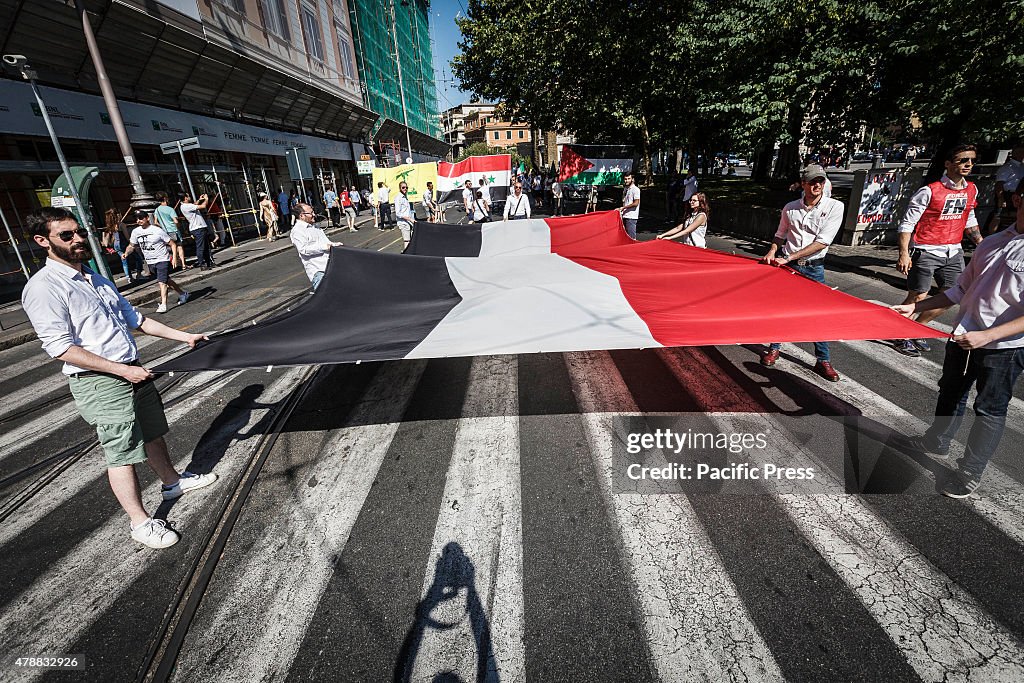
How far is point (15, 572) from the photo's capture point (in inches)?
117

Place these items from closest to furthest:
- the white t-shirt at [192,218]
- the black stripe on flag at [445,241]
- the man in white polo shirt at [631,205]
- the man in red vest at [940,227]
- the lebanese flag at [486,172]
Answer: the man in red vest at [940,227], the black stripe on flag at [445,241], the man in white polo shirt at [631,205], the white t-shirt at [192,218], the lebanese flag at [486,172]

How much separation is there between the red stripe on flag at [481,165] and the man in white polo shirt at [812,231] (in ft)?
51.3

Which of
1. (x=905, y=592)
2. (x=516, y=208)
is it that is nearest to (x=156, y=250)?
(x=516, y=208)

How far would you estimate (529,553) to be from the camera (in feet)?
9.34

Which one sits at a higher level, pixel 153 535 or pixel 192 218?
pixel 192 218

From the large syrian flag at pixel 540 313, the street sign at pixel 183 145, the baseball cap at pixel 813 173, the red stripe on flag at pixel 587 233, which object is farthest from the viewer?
the street sign at pixel 183 145

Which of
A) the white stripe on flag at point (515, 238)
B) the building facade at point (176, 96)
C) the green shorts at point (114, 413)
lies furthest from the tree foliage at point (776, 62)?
the green shorts at point (114, 413)

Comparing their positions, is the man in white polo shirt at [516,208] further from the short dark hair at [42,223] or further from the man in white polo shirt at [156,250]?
the short dark hair at [42,223]

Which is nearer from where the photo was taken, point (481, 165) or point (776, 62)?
point (776, 62)

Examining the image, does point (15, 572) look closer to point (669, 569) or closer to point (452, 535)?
point (452, 535)

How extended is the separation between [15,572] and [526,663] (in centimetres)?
345

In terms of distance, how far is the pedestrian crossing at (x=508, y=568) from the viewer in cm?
223

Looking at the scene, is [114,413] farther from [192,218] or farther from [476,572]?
[192,218]

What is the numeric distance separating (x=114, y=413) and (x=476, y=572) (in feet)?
8.44
